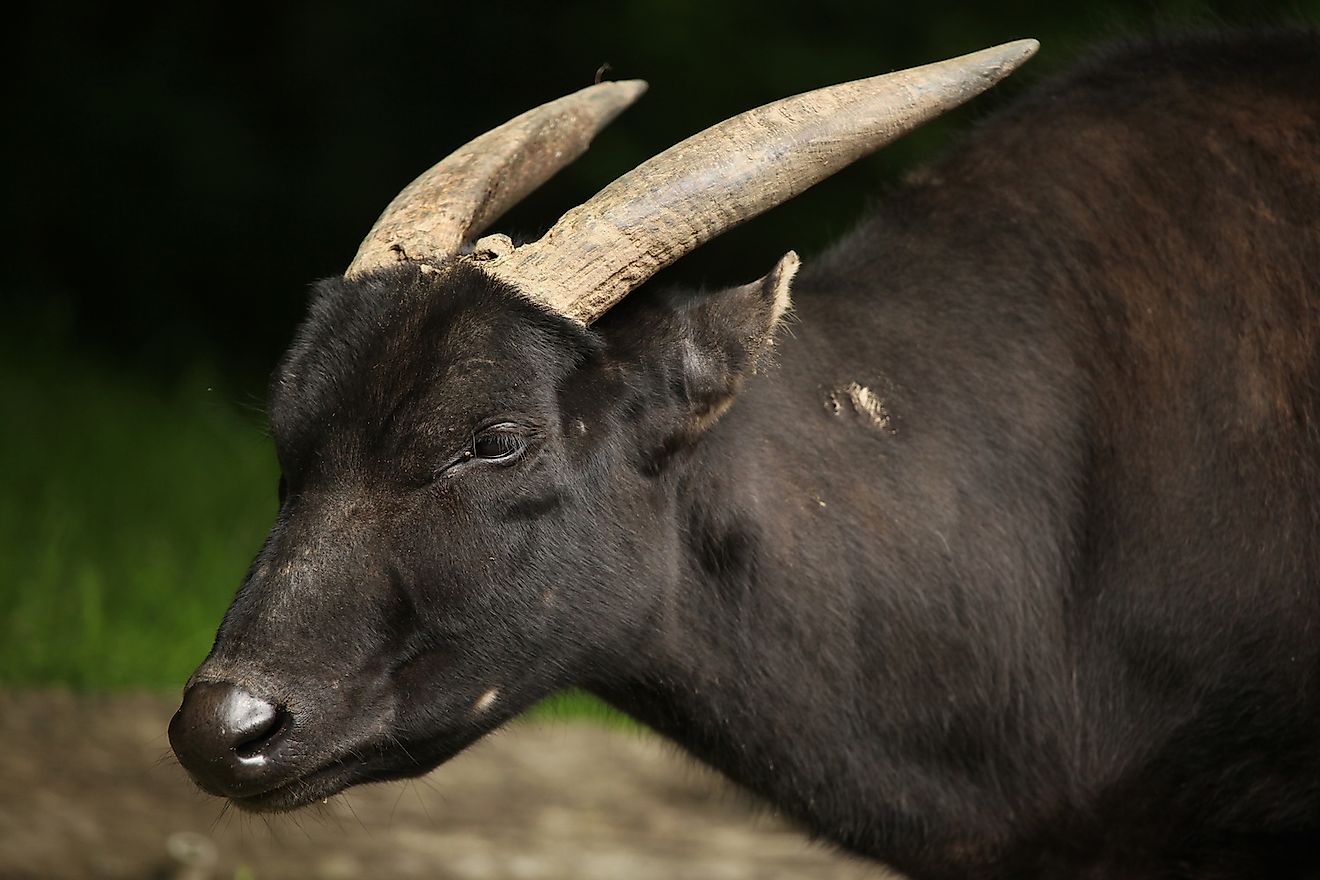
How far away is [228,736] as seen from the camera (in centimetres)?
356

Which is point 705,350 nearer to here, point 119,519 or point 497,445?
point 497,445

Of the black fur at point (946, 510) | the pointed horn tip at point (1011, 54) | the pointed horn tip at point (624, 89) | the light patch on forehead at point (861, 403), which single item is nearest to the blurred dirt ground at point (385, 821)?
the black fur at point (946, 510)

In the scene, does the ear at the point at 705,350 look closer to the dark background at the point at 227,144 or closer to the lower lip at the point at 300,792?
the lower lip at the point at 300,792

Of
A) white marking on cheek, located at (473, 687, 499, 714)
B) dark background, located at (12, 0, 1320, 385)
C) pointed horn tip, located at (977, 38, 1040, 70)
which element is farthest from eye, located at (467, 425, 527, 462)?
dark background, located at (12, 0, 1320, 385)

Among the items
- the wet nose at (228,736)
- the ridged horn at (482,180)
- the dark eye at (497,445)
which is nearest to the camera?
the wet nose at (228,736)

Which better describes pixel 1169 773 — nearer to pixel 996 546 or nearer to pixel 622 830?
pixel 996 546

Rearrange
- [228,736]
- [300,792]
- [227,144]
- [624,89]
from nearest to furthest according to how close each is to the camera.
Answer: [228,736] < [300,792] < [624,89] < [227,144]

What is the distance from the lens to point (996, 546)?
4332 millimetres

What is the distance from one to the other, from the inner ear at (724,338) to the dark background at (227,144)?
6.46 meters

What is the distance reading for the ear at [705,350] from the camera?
393 cm

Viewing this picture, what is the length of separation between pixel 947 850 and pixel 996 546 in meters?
0.80

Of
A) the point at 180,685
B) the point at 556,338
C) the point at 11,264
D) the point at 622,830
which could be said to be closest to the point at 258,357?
the point at 11,264

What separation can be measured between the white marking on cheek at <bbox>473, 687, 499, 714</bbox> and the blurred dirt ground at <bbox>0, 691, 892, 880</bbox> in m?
1.29

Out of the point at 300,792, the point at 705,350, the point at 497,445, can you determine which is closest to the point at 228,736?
the point at 300,792
